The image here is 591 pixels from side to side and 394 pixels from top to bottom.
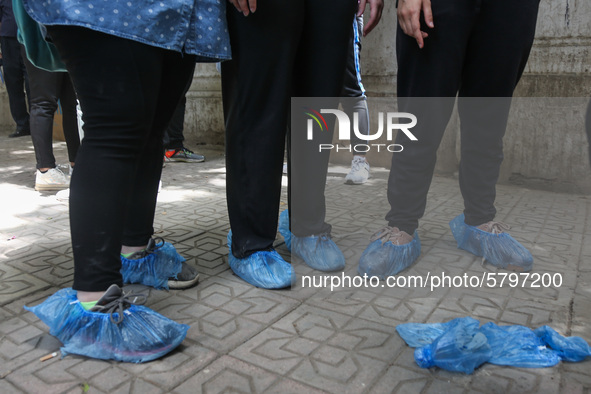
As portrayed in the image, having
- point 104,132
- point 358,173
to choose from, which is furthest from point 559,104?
point 104,132

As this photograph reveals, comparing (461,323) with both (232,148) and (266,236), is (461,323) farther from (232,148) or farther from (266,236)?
(232,148)

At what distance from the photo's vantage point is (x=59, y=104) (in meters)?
4.34

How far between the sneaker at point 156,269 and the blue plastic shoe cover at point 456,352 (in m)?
1.02

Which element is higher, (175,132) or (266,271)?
(175,132)

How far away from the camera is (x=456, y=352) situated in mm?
1455

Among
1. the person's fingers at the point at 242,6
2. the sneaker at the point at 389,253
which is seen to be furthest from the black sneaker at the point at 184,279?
the person's fingers at the point at 242,6

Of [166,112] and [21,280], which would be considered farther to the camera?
[21,280]

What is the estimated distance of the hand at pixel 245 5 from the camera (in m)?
1.79

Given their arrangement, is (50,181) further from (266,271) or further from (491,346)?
(491,346)

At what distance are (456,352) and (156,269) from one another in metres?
1.20

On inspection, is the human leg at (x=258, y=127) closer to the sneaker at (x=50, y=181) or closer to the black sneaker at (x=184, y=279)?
the black sneaker at (x=184, y=279)

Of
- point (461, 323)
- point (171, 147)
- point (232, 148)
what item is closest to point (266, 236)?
point (232, 148)

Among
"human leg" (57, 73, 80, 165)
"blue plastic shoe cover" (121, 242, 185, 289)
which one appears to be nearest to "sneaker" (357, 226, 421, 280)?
"blue plastic shoe cover" (121, 242, 185, 289)

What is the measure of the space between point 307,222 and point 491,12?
1.21 metres
